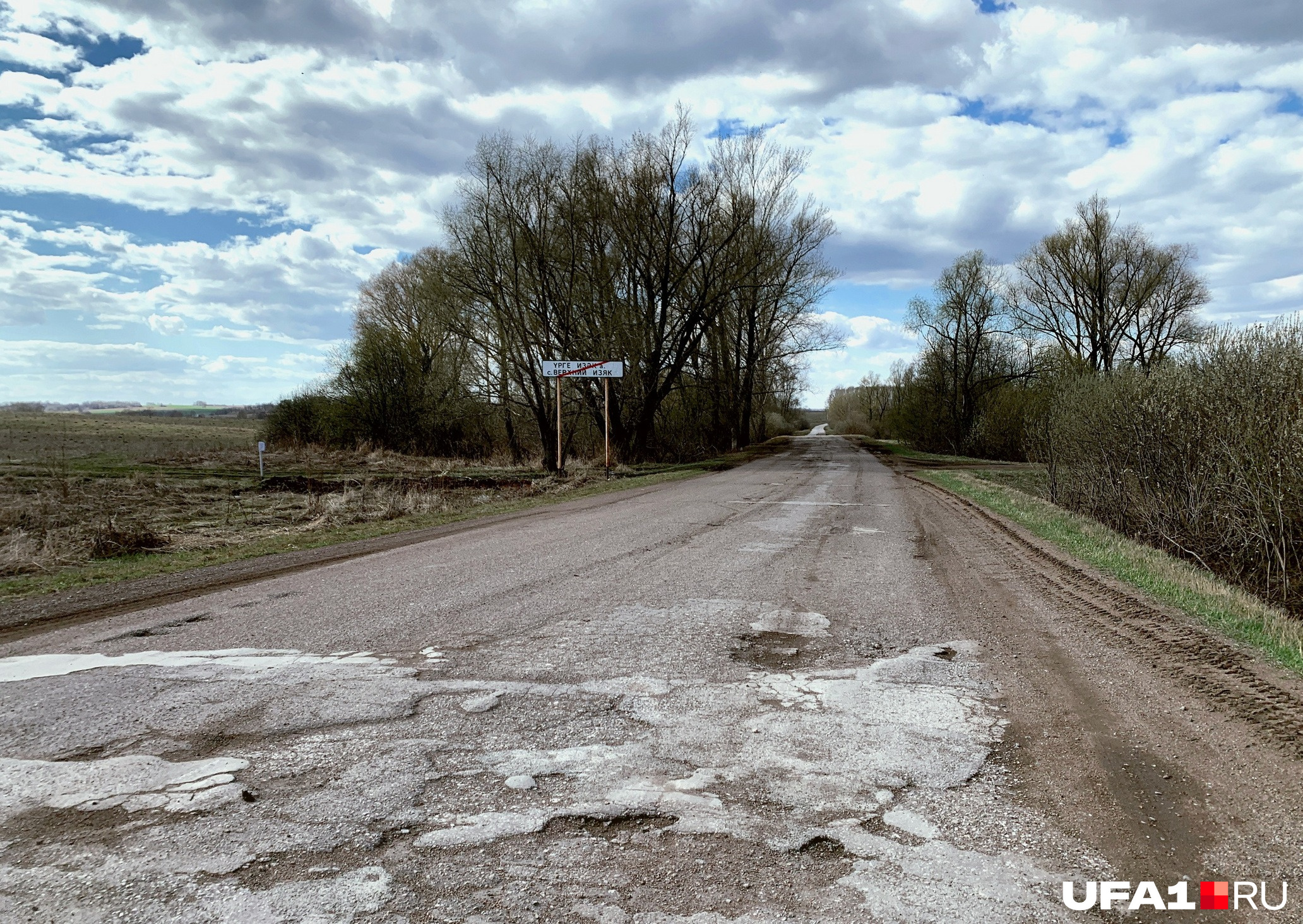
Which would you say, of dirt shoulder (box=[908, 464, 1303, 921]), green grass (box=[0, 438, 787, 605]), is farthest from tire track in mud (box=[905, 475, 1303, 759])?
green grass (box=[0, 438, 787, 605])

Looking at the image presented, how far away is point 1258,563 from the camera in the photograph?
864cm

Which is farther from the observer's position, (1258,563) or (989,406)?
(989,406)

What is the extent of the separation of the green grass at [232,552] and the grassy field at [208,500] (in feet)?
0.10

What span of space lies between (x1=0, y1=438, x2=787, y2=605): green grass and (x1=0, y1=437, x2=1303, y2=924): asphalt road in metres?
2.18

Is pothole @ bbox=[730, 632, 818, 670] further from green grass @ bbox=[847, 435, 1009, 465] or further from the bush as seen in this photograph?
green grass @ bbox=[847, 435, 1009, 465]

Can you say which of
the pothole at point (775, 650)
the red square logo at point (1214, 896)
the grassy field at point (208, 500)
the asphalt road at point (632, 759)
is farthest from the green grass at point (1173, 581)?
the grassy field at point (208, 500)

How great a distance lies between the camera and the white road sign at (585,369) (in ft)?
68.0

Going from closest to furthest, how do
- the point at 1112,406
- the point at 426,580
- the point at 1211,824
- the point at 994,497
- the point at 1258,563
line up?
the point at 1211,824 → the point at 426,580 → the point at 1258,563 → the point at 1112,406 → the point at 994,497

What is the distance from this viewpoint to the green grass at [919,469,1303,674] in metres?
5.12

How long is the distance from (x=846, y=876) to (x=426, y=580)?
5.45 meters

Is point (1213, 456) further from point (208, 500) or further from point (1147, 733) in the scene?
point (208, 500)

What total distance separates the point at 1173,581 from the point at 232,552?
33.6ft

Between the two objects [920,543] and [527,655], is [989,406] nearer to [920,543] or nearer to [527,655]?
[920,543]

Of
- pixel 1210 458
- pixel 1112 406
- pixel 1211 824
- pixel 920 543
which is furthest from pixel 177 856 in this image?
pixel 1112 406
